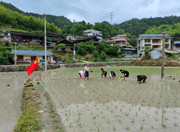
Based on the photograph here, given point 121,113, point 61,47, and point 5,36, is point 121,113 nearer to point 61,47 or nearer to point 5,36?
point 61,47

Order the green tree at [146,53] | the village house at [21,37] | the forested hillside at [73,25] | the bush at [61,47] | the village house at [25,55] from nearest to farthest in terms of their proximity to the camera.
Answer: the village house at [25,55] < the green tree at [146,53] < the bush at [61,47] < the village house at [21,37] < the forested hillside at [73,25]

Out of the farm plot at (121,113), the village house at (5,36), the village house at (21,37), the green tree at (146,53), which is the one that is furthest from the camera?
the village house at (21,37)

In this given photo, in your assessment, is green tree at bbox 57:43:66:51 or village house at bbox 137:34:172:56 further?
village house at bbox 137:34:172:56

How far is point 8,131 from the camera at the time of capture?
428cm

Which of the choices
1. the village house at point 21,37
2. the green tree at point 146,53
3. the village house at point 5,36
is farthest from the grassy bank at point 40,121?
the village house at point 21,37

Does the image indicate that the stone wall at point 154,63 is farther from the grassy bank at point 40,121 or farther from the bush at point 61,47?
the grassy bank at point 40,121

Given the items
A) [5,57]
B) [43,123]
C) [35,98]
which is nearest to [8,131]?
[43,123]

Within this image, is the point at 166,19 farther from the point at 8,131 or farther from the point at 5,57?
the point at 8,131

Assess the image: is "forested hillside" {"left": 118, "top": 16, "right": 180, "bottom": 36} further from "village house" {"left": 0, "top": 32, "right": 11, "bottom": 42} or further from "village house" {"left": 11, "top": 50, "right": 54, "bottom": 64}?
"village house" {"left": 0, "top": 32, "right": 11, "bottom": 42}

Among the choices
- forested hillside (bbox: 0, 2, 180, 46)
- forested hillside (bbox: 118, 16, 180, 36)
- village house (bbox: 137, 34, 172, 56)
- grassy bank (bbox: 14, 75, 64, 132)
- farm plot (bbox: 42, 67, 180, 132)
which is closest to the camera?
grassy bank (bbox: 14, 75, 64, 132)

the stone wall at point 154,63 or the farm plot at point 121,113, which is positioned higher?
the stone wall at point 154,63

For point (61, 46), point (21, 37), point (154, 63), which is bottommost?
point (154, 63)

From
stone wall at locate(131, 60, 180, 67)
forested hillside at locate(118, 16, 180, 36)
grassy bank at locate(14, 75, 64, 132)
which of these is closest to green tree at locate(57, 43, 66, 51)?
stone wall at locate(131, 60, 180, 67)

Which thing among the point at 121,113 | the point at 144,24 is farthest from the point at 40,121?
the point at 144,24
